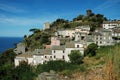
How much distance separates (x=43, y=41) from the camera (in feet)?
163

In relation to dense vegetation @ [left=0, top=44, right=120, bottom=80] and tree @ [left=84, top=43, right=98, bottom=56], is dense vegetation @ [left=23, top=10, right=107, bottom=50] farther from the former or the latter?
tree @ [left=84, top=43, right=98, bottom=56]

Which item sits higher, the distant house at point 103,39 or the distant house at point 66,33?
the distant house at point 66,33

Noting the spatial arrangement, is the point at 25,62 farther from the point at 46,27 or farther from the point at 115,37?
the point at 46,27

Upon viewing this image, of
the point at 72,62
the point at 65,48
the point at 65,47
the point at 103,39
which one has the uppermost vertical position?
the point at 103,39

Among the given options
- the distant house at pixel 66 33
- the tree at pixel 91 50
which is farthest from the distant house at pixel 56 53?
the distant house at pixel 66 33

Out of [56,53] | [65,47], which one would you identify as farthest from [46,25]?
[65,47]

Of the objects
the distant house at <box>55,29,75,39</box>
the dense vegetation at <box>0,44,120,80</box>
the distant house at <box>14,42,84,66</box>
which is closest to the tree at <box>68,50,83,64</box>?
the dense vegetation at <box>0,44,120,80</box>

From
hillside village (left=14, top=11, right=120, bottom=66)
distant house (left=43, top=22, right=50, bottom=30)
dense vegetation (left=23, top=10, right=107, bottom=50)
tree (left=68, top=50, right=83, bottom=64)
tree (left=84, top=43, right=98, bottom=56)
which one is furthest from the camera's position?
distant house (left=43, top=22, right=50, bottom=30)

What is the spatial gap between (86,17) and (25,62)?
104 ft

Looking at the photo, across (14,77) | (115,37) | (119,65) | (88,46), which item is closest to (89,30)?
(115,37)

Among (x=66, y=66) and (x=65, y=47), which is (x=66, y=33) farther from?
(x=66, y=66)

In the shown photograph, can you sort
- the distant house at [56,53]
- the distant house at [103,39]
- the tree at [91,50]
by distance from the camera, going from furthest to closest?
the distant house at [103,39] → the distant house at [56,53] → the tree at [91,50]

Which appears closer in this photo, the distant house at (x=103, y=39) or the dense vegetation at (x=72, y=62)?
the dense vegetation at (x=72, y=62)

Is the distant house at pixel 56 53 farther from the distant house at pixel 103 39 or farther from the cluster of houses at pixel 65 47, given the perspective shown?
the distant house at pixel 103 39
